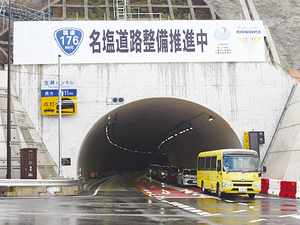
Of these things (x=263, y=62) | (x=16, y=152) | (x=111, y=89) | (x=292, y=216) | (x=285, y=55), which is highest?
(x=285, y=55)

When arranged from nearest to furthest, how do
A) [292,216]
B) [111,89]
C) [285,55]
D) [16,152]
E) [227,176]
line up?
[292,216], [227,176], [16,152], [111,89], [285,55]

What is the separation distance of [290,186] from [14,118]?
16358mm

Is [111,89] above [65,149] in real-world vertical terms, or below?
above

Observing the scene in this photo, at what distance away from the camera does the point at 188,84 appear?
91.2 feet

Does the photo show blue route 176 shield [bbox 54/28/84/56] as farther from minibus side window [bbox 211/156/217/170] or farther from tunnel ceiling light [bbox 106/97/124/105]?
minibus side window [bbox 211/156/217/170]

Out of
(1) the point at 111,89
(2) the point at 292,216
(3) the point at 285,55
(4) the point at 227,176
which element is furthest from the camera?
(3) the point at 285,55

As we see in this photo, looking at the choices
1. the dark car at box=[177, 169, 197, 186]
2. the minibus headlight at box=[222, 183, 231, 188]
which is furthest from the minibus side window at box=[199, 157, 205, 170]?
the dark car at box=[177, 169, 197, 186]

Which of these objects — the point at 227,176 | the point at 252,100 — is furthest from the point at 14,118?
the point at 252,100

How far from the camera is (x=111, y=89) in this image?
27.3 m

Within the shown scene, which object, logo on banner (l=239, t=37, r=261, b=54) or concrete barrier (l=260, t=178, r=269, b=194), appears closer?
concrete barrier (l=260, t=178, r=269, b=194)

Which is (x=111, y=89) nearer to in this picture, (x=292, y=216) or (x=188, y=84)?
(x=188, y=84)

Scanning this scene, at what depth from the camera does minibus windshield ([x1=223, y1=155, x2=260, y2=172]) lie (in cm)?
2038

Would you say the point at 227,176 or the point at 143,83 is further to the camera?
the point at 143,83

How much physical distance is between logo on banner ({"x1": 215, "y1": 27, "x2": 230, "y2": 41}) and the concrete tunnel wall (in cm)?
174
